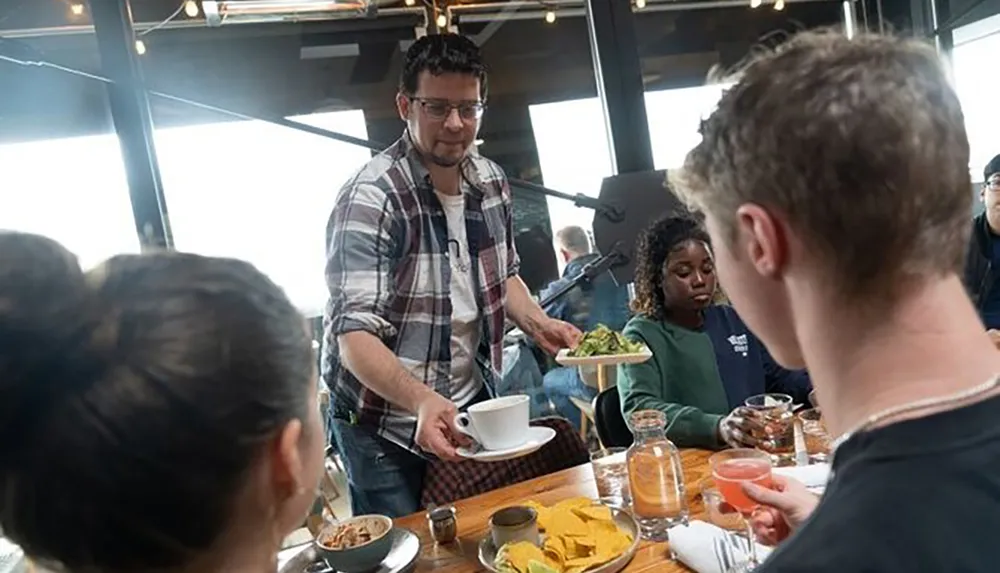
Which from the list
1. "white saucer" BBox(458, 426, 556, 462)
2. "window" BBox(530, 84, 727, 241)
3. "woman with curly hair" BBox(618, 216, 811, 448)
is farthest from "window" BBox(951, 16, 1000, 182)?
"white saucer" BBox(458, 426, 556, 462)

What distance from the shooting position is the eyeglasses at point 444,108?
1.92 metres

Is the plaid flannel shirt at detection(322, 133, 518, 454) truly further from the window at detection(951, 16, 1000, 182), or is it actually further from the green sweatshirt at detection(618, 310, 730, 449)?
the window at detection(951, 16, 1000, 182)

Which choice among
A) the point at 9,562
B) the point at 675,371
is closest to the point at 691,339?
the point at 675,371

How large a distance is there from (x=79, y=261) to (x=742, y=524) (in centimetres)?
107

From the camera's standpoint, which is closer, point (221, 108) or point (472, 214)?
point (472, 214)

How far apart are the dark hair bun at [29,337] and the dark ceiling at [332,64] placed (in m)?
2.37

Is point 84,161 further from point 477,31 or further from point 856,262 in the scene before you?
point 856,262

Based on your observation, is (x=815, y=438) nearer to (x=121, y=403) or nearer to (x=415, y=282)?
(x=415, y=282)

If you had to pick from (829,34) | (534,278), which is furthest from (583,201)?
(829,34)

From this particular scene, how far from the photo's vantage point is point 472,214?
81.8 inches

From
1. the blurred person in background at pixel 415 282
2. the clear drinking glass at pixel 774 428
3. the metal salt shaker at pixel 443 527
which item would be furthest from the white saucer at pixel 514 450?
the clear drinking glass at pixel 774 428

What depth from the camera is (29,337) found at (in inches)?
24.7

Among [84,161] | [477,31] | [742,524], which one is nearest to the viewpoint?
[742,524]

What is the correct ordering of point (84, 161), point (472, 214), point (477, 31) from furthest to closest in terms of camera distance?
point (477, 31)
point (84, 161)
point (472, 214)
